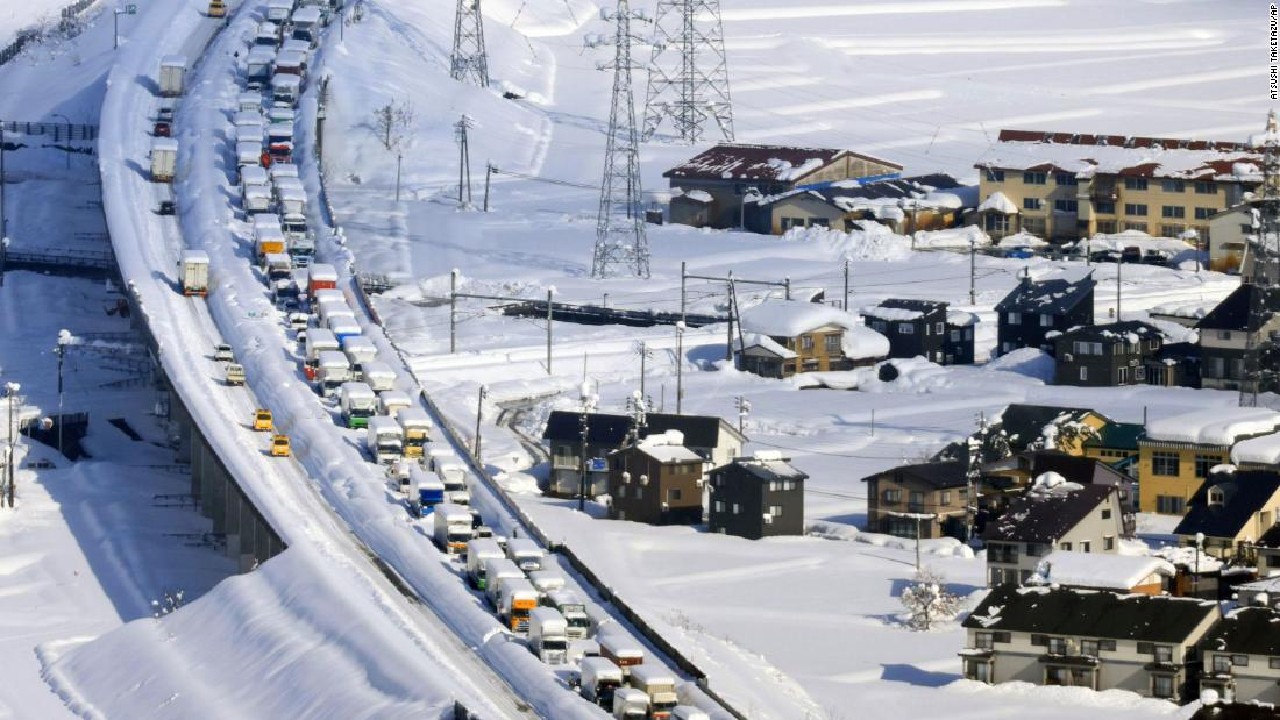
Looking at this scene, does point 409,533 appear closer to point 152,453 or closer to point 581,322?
point 152,453

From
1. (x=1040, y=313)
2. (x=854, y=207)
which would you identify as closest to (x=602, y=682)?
(x=1040, y=313)

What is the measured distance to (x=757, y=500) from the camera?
5872 centimetres

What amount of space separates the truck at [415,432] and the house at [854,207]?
3199 cm

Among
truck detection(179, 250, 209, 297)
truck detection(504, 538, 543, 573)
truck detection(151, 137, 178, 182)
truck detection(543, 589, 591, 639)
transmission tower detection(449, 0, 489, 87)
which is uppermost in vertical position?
transmission tower detection(449, 0, 489, 87)

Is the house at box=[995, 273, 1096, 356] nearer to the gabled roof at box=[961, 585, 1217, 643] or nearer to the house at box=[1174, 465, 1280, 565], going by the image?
the house at box=[1174, 465, 1280, 565]

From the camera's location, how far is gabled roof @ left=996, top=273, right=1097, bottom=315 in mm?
75625

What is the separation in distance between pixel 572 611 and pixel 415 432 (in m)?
12.2

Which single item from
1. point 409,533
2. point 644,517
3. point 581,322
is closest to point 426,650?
point 409,533

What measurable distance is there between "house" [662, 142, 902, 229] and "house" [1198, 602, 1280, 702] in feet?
149

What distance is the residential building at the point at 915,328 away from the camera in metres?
75.6

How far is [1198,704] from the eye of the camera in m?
45.9

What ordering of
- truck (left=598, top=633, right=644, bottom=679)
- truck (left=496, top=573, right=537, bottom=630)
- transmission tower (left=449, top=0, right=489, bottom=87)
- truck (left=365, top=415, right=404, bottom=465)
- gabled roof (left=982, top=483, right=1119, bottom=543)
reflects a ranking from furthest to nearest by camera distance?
transmission tower (left=449, top=0, right=489, bottom=87), truck (left=365, top=415, right=404, bottom=465), gabled roof (left=982, top=483, right=1119, bottom=543), truck (left=496, top=573, right=537, bottom=630), truck (left=598, top=633, right=644, bottom=679)

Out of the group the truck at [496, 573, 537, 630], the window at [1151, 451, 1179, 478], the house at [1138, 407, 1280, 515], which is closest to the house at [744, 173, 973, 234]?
the house at [1138, 407, 1280, 515]

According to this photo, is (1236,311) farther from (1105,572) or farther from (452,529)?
(452,529)
